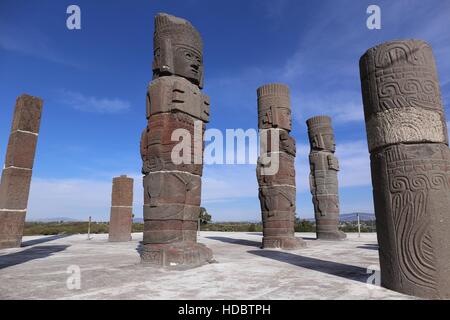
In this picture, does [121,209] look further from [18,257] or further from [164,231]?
[164,231]

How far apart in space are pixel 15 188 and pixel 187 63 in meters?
7.83

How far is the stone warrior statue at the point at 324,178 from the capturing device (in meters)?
14.6

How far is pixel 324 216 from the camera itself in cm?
1466

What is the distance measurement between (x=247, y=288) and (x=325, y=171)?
1175 cm

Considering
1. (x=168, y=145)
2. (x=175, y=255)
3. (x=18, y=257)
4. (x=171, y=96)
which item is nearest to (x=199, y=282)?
(x=175, y=255)

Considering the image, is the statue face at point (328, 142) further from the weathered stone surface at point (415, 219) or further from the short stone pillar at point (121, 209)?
the weathered stone surface at point (415, 219)

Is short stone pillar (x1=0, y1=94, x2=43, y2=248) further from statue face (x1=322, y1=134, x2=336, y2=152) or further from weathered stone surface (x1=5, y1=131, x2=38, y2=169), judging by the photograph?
statue face (x1=322, y1=134, x2=336, y2=152)

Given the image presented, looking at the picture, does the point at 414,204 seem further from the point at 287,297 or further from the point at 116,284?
the point at 116,284

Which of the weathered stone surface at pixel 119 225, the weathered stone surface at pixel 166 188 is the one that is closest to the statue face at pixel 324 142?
the weathered stone surface at pixel 119 225

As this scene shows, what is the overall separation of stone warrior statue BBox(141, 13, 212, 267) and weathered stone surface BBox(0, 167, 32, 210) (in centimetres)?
627

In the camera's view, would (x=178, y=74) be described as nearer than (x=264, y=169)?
Yes

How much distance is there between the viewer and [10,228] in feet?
34.7

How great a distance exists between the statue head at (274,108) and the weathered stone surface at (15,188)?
8545 mm

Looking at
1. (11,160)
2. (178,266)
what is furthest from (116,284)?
(11,160)
